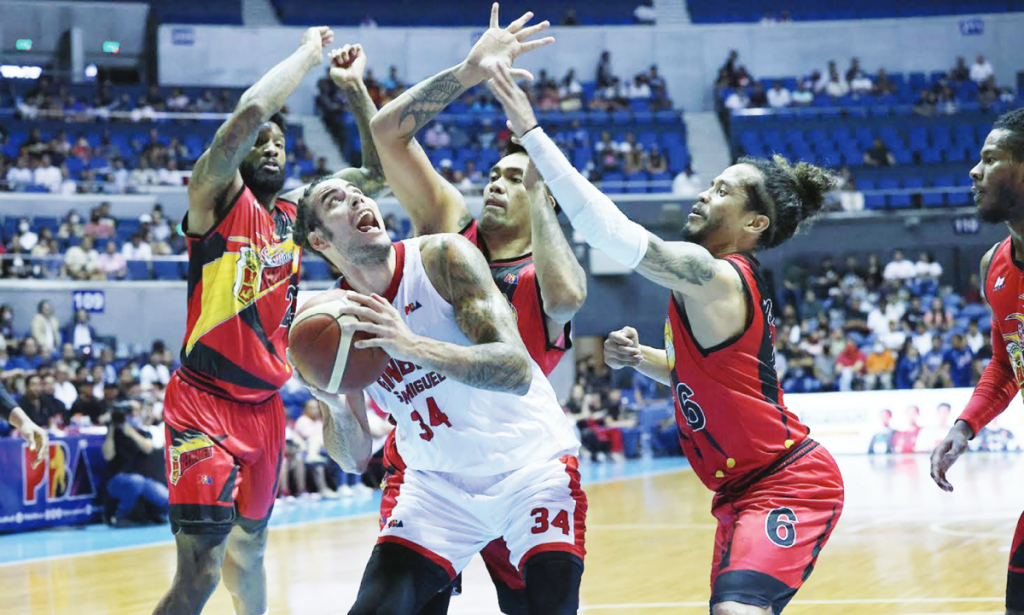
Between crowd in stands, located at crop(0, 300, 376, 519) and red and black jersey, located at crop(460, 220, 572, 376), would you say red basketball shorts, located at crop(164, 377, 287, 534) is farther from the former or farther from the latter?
crowd in stands, located at crop(0, 300, 376, 519)

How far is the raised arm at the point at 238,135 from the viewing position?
5137mm

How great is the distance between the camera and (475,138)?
86.8ft

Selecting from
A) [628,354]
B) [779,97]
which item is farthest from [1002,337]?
[779,97]

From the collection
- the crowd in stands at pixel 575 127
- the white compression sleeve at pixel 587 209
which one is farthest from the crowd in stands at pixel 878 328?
the white compression sleeve at pixel 587 209

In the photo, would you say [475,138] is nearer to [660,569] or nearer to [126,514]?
[126,514]

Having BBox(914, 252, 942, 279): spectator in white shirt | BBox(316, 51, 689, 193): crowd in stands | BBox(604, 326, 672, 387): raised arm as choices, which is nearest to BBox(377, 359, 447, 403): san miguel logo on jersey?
BBox(604, 326, 672, 387): raised arm

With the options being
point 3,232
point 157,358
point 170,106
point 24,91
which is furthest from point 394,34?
point 157,358

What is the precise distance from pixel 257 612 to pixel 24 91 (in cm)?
2238

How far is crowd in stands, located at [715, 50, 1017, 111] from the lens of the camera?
2778 cm

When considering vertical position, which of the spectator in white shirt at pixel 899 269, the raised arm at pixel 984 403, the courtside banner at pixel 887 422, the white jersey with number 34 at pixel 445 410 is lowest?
the courtside banner at pixel 887 422

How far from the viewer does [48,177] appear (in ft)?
70.6

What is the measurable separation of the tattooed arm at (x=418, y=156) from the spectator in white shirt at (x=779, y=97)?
2433 cm

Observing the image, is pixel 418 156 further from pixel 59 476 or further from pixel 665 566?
pixel 59 476

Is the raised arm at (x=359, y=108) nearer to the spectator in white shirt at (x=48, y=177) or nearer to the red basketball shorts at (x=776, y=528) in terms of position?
the red basketball shorts at (x=776, y=528)
